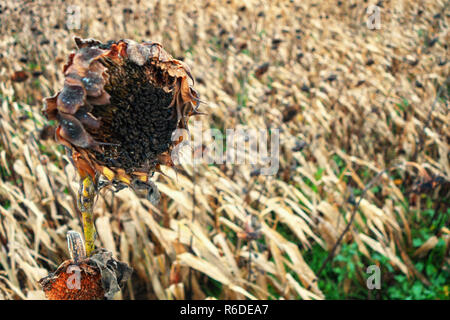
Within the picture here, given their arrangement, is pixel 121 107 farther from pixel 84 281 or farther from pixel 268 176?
pixel 268 176

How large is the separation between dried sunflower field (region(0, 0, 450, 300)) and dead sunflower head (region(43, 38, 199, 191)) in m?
0.09

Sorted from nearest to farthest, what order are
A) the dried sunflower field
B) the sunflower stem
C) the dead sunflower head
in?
1. the dead sunflower head
2. the sunflower stem
3. the dried sunflower field

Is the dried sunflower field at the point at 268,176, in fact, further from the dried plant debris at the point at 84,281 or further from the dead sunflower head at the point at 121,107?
the dried plant debris at the point at 84,281

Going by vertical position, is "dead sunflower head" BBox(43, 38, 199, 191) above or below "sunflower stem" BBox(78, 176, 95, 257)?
above

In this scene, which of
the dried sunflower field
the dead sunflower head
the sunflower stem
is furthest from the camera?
the dried sunflower field

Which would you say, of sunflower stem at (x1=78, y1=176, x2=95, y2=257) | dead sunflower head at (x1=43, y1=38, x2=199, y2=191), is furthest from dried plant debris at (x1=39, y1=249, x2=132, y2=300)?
dead sunflower head at (x1=43, y1=38, x2=199, y2=191)

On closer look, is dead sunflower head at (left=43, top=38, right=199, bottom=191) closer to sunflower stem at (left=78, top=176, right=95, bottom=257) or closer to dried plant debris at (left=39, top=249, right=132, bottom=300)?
sunflower stem at (left=78, top=176, right=95, bottom=257)

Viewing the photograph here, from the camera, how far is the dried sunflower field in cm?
248

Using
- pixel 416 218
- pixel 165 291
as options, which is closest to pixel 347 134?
pixel 416 218

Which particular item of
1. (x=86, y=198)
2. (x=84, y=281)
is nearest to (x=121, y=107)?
(x=86, y=198)

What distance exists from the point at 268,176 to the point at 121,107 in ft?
8.06

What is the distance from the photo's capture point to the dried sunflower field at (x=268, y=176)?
2482mm

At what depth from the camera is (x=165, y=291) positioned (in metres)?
2.44

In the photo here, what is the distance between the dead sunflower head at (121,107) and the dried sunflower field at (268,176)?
91 millimetres
